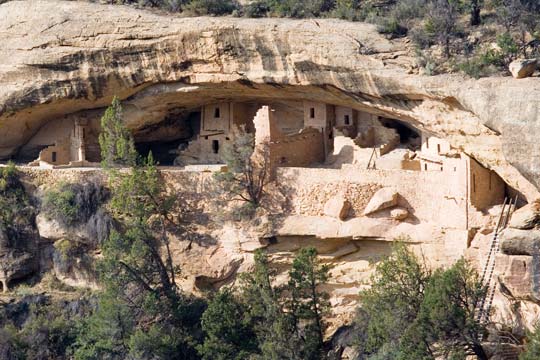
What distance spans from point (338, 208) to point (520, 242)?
13.3ft

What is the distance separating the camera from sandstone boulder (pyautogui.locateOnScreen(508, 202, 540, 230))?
2539 centimetres

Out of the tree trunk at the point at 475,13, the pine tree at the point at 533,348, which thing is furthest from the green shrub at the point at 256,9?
the pine tree at the point at 533,348

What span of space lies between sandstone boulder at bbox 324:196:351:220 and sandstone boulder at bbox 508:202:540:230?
11.5ft

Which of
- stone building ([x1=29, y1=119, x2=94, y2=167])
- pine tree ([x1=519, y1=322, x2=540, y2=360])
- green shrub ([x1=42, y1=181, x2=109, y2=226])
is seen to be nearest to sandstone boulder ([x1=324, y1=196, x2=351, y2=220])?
pine tree ([x1=519, y1=322, x2=540, y2=360])

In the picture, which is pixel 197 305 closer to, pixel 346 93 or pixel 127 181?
pixel 127 181

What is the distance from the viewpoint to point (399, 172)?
27719mm

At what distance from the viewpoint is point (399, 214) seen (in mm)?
27406

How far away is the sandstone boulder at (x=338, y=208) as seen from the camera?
27.9m

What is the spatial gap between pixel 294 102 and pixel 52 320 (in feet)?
21.5

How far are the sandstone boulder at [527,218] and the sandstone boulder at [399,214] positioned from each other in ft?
7.87

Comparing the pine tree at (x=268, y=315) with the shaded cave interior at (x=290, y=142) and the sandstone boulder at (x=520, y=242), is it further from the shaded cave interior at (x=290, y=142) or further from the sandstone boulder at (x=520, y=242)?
the sandstone boulder at (x=520, y=242)

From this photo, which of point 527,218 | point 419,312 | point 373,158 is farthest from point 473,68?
point 419,312

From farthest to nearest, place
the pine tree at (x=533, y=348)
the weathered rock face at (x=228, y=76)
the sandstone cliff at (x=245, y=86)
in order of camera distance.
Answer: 1. the weathered rock face at (x=228, y=76)
2. the sandstone cliff at (x=245, y=86)
3. the pine tree at (x=533, y=348)

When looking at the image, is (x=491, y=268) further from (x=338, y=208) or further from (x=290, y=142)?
(x=290, y=142)
